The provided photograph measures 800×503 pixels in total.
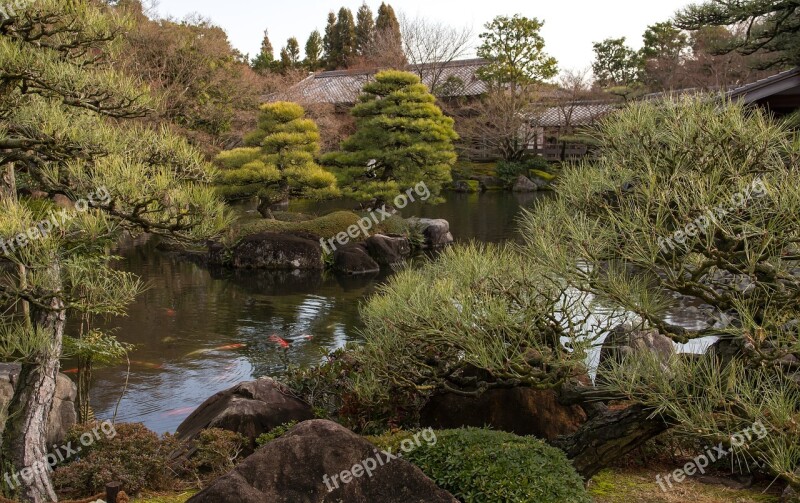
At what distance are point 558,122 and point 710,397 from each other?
116 feet

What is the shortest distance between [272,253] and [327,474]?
15116mm

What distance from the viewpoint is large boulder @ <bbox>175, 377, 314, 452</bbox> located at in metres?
6.65

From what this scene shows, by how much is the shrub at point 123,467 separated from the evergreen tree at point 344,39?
48.9m

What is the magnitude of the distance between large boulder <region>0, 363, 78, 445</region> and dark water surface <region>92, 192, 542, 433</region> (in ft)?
3.42

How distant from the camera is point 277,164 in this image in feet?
70.3

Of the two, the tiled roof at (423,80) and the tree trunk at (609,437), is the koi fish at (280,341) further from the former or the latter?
the tiled roof at (423,80)

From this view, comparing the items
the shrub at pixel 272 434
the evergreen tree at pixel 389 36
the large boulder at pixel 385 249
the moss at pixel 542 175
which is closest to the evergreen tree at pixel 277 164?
the large boulder at pixel 385 249

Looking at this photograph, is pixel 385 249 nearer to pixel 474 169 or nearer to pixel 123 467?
pixel 123 467

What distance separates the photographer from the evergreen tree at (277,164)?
20750 mm

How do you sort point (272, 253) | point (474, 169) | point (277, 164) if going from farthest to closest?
1. point (474, 169)
2. point (277, 164)
3. point (272, 253)

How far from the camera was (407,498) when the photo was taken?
4.52m

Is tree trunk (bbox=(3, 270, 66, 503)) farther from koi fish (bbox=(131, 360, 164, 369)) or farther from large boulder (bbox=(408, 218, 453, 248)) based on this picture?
large boulder (bbox=(408, 218, 453, 248))

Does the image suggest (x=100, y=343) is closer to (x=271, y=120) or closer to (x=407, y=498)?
(x=407, y=498)

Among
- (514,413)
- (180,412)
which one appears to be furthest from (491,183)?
(514,413)
